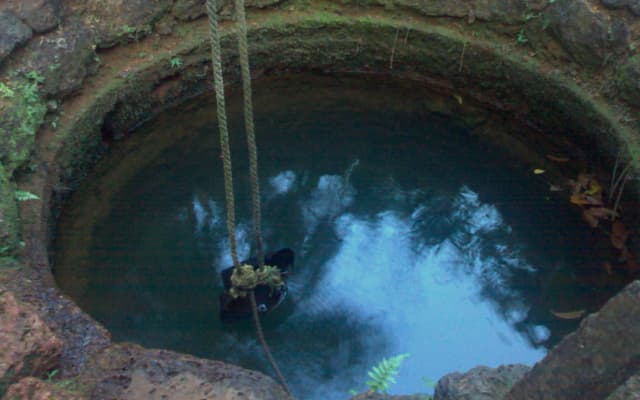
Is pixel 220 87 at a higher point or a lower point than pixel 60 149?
lower

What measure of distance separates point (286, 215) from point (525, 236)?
5.05 feet

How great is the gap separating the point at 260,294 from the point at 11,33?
2.17 m

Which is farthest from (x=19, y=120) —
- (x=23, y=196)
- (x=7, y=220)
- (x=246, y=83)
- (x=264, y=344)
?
(x=264, y=344)

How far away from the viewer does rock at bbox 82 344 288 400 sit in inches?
85.5

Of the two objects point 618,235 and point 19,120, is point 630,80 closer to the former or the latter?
point 618,235

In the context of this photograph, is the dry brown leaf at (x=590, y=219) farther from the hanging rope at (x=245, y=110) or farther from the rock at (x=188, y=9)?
the rock at (x=188, y=9)

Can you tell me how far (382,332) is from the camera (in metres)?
3.33

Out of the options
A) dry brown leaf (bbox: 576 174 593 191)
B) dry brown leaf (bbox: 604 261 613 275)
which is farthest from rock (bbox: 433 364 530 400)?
dry brown leaf (bbox: 576 174 593 191)

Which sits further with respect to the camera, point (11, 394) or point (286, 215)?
point (286, 215)

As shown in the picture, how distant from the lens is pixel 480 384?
2.15 m

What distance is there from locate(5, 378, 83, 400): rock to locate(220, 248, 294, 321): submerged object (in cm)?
122

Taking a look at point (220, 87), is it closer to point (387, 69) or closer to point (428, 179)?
point (428, 179)

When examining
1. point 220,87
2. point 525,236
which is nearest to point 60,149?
point 220,87

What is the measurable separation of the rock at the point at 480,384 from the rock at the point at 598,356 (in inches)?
16.0
